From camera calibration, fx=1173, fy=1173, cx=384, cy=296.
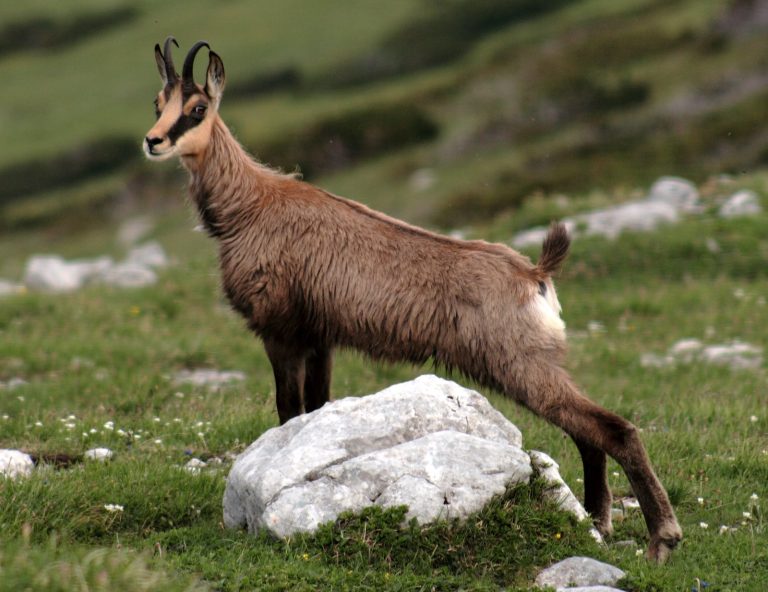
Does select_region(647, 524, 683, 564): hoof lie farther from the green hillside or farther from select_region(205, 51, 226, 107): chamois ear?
select_region(205, 51, 226, 107): chamois ear

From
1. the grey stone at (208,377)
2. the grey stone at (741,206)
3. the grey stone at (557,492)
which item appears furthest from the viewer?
the grey stone at (741,206)

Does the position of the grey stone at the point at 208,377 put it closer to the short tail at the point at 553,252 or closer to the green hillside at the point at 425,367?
the green hillside at the point at 425,367

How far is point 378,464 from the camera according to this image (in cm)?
823

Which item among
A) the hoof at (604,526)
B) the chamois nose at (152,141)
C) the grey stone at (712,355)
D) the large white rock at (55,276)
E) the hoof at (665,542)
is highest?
the chamois nose at (152,141)

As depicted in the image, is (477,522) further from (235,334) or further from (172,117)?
(235,334)

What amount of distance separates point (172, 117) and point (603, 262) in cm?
1082

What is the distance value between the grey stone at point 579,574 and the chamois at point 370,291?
64cm

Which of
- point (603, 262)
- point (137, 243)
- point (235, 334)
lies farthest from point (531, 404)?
point (137, 243)

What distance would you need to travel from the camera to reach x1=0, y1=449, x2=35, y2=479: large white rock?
9141 millimetres

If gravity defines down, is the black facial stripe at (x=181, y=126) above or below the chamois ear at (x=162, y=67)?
below

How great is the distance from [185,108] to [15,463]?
3.44m

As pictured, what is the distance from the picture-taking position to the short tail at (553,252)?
9.39 metres

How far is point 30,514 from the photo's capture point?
835cm

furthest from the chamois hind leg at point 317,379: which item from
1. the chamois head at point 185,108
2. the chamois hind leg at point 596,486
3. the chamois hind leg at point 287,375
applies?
the chamois hind leg at point 596,486
